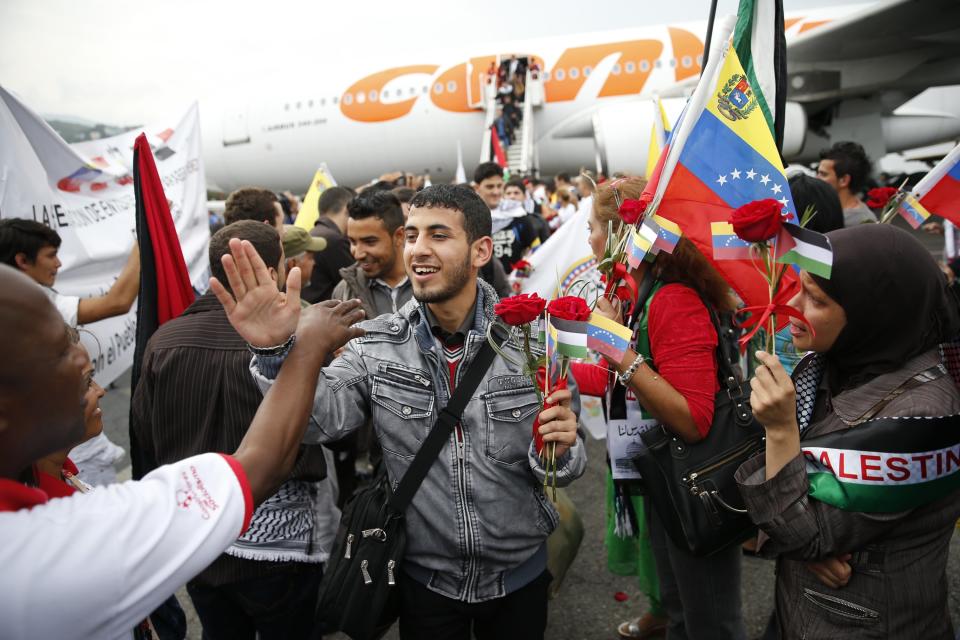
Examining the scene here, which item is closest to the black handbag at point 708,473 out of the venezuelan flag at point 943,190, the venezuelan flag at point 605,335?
the venezuelan flag at point 605,335

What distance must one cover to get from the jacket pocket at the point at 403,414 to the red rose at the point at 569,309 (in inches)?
20.3

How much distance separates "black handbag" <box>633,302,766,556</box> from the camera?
184cm

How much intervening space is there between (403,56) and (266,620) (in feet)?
59.9

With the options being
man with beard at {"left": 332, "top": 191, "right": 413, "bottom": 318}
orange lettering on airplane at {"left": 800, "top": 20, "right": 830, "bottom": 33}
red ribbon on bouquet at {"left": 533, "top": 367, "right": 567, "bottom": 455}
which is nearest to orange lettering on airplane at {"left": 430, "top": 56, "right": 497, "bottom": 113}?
orange lettering on airplane at {"left": 800, "top": 20, "right": 830, "bottom": 33}

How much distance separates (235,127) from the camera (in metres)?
18.6

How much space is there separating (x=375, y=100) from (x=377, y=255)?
15.4 metres

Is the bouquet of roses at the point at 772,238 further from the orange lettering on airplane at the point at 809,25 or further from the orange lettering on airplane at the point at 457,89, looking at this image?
the orange lettering on airplane at the point at 809,25

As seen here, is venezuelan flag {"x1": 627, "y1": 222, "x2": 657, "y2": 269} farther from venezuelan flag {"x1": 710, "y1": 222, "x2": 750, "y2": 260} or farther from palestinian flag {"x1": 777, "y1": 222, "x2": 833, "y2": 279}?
palestinian flag {"x1": 777, "y1": 222, "x2": 833, "y2": 279}

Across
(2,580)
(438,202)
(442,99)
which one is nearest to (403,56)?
(442,99)

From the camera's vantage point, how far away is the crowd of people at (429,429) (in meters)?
0.92

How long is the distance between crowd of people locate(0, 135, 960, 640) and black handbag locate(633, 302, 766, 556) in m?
0.07

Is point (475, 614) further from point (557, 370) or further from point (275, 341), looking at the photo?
point (275, 341)

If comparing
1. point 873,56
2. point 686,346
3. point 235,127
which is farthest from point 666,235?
point 235,127

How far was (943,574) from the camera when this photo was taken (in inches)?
61.8
